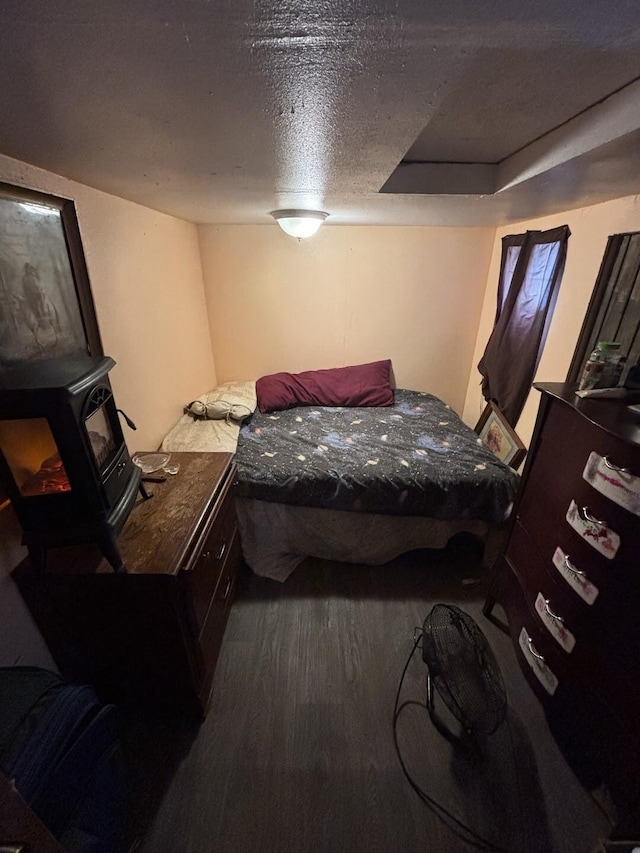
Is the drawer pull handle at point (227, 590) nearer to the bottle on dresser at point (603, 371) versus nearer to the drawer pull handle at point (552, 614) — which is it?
the drawer pull handle at point (552, 614)

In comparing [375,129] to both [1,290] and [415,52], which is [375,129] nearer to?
[415,52]

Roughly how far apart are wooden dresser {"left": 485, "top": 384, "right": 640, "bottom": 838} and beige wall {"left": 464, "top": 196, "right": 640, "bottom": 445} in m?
0.70

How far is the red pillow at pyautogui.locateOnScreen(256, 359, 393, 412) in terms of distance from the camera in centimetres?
270

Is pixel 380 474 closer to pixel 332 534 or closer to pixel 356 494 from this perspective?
pixel 356 494

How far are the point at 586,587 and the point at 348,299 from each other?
2440mm

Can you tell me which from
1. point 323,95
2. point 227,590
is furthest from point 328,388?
point 323,95

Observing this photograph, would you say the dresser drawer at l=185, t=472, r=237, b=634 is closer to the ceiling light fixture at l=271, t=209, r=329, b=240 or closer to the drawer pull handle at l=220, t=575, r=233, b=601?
the drawer pull handle at l=220, t=575, r=233, b=601

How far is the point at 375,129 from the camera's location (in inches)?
32.0

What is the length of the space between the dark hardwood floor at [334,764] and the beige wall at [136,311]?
0.68 meters

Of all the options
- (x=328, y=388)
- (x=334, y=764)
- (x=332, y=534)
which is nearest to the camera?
(x=334, y=764)

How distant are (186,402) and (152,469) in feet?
3.19

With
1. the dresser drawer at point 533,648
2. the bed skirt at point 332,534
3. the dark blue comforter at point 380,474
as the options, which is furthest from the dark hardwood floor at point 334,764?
the dark blue comforter at point 380,474

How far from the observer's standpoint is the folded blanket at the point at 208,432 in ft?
6.59

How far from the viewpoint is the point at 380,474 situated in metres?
1.82
